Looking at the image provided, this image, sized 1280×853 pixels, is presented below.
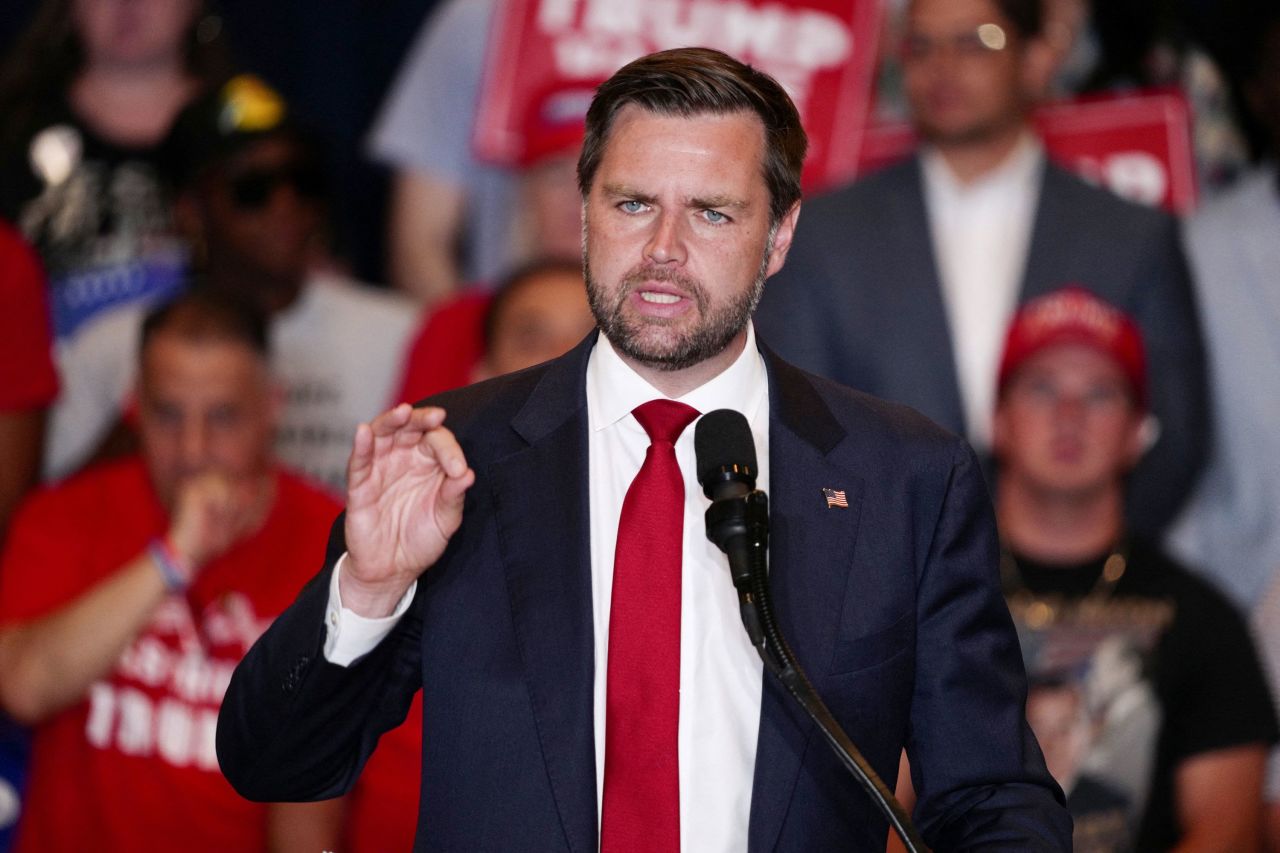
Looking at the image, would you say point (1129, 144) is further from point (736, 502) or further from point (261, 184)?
point (736, 502)

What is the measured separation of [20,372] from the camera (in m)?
3.83

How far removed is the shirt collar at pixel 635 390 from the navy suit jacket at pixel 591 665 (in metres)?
0.03

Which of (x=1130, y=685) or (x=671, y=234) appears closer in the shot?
(x=671, y=234)

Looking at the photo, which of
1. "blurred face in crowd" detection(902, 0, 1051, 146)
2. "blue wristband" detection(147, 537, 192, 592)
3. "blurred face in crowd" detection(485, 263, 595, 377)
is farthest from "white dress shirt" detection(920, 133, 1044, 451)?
"blue wristband" detection(147, 537, 192, 592)

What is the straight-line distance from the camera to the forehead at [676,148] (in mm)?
1998

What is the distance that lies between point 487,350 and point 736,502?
2.32m

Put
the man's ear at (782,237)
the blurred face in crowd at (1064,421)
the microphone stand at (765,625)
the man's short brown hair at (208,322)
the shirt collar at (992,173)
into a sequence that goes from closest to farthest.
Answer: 1. the microphone stand at (765,625)
2. the man's ear at (782,237)
3. the man's short brown hair at (208,322)
4. the blurred face in crowd at (1064,421)
5. the shirt collar at (992,173)

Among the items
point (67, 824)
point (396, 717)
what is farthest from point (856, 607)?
point (67, 824)

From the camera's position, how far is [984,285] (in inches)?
165

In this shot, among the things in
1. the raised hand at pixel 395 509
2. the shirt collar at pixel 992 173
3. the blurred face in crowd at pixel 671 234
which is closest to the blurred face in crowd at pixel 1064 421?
the shirt collar at pixel 992 173

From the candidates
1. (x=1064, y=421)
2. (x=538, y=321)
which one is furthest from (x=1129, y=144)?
(x=538, y=321)

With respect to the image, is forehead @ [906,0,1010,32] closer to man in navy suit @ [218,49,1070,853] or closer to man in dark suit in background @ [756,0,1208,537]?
man in dark suit in background @ [756,0,1208,537]

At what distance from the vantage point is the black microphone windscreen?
1.87 metres

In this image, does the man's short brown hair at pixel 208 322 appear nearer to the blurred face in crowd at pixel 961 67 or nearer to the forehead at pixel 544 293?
the forehead at pixel 544 293
